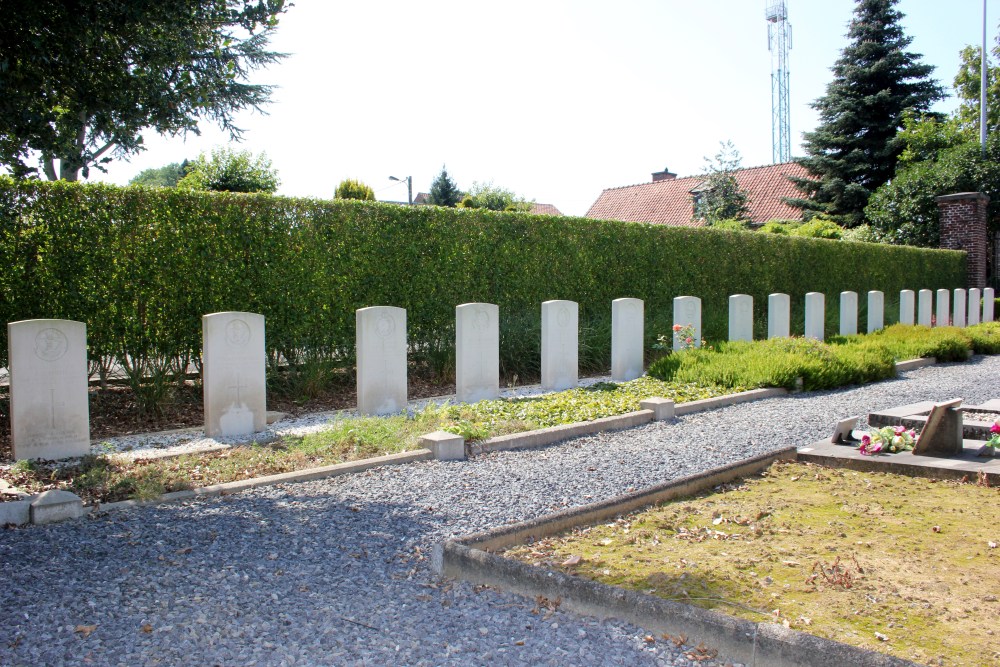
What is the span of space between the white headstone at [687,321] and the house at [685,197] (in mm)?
20739

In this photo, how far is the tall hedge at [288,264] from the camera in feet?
23.6

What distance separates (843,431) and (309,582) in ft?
14.9

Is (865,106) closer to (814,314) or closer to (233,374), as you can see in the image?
(814,314)

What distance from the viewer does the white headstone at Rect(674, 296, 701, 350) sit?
440 inches

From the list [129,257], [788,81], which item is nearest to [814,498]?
[129,257]

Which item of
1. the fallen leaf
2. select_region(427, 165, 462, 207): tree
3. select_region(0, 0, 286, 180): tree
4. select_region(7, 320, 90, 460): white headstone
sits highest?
select_region(427, 165, 462, 207): tree

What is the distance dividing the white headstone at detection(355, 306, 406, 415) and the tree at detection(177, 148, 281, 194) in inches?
785

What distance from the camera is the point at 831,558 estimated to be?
353cm

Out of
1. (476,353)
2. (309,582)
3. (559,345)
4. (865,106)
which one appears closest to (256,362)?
(476,353)

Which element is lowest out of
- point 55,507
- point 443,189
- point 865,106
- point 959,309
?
point 55,507

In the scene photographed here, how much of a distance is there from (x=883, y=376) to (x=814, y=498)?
282 inches

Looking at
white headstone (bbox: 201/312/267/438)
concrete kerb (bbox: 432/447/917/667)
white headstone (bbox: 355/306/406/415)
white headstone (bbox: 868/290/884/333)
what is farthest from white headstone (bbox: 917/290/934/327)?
concrete kerb (bbox: 432/447/917/667)

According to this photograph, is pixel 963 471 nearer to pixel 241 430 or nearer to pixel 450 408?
pixel 450 408

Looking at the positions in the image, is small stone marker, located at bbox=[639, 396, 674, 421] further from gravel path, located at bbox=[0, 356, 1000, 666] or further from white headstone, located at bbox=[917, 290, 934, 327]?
white headstone, located at bbox=[917, 290, 934, 327]
